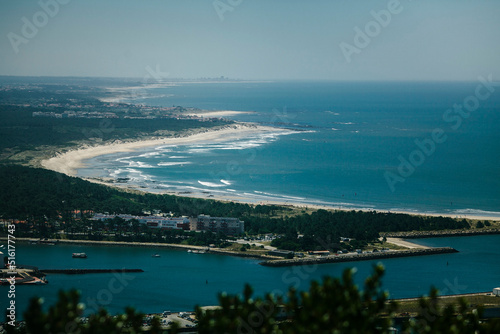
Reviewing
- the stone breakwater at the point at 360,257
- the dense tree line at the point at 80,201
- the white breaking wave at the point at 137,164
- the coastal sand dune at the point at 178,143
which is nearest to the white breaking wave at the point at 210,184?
the coastal sand dune at the point at 178,143

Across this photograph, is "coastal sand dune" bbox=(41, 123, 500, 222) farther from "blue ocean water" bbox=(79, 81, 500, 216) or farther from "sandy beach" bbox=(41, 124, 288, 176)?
"blue ocean water" bbox=(79, 81, 500, 216)

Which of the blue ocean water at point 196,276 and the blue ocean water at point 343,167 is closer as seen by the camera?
the blue ocean water at point 196,276

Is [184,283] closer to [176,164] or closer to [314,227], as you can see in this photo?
[314,227]

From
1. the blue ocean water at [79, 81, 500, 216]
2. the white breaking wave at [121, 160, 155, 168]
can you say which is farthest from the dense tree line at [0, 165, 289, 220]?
the white breaking wave at [121, 160, 155, 168]

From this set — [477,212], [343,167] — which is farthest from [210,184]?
[477,212]

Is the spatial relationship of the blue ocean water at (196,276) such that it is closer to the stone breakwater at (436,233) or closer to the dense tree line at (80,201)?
the stone breakwater at (436,233)

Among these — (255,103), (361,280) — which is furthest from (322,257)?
(255,103)

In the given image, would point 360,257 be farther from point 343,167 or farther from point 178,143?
point 178,143
